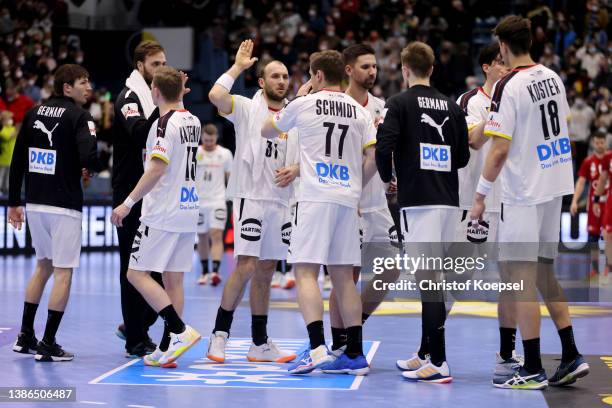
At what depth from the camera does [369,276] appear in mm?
8750

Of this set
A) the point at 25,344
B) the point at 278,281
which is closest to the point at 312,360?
the point at 25,344

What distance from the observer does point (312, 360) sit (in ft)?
25.2

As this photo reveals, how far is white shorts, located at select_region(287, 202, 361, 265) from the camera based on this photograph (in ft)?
25.3

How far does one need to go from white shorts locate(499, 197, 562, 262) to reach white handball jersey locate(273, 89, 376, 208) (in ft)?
3.85

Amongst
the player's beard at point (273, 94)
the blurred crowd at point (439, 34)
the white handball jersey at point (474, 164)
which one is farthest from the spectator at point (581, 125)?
the player's beard at point (273, 94)

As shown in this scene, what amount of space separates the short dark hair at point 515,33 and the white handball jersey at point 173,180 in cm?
254

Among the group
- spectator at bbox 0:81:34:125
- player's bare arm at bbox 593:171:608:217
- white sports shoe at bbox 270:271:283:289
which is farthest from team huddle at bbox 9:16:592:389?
spectator at bbox 0:81:34:125

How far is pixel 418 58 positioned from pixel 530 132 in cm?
101

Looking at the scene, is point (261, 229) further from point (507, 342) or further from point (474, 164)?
point (507, 342)

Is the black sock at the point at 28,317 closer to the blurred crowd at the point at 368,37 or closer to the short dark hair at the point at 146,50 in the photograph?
the short dark hair at the point at 146,50

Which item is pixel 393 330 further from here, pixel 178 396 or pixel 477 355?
pixel 178 396

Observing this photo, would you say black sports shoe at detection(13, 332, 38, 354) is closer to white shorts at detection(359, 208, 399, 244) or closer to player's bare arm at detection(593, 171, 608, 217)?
white shorts at detection(359, 208, 399, 244)

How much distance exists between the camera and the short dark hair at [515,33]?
7.30 m

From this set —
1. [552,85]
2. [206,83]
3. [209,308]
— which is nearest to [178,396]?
[552,85]
